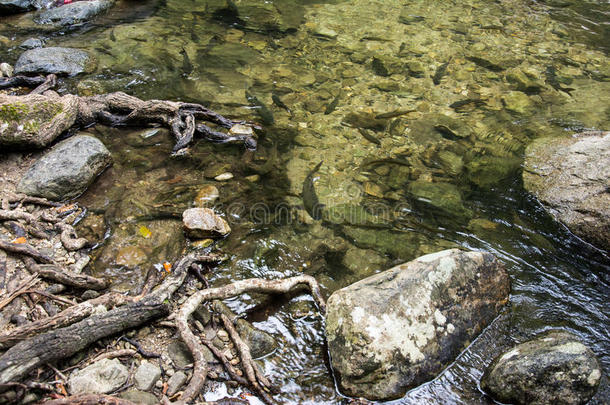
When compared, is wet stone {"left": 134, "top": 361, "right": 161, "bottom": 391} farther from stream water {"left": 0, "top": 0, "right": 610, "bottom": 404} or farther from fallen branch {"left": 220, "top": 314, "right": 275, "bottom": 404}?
stream water {"left": 0, "top": 0, "right": 610, "bottom": 404}

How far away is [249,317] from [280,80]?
195 inches

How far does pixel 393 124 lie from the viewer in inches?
251

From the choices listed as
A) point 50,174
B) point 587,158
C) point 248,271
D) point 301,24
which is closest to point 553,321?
point 587,158

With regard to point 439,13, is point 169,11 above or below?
below

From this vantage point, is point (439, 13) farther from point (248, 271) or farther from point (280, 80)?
point (248, 271)

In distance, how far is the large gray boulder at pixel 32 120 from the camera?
15.9 feet

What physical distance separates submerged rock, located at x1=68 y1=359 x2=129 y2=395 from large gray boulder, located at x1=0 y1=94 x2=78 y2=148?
10.9ft

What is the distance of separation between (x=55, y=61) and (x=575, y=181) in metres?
8.45

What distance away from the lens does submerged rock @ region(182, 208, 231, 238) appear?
4285 millimetres

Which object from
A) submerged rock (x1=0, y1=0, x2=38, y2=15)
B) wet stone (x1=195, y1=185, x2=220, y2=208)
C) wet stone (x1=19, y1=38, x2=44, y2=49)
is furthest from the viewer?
submerged rock (x1=0, y1=0, x2=38, y2=15)

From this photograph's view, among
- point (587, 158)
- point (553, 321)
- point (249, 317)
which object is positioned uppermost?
point (587, 158)

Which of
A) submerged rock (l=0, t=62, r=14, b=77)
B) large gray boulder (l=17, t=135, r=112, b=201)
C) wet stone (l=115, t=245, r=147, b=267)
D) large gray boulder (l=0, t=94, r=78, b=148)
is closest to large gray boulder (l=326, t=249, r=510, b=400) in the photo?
wet stone (l=115, t=245, r=147, b=267)

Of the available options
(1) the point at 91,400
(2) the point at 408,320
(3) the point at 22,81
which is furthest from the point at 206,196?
(3) the point at 22,81

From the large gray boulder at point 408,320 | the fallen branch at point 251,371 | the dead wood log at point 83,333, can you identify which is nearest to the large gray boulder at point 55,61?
the dead wood log at point 83,333
